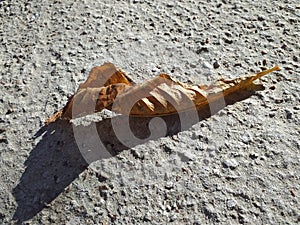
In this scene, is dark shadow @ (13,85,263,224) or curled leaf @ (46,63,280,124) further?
curled leaf @ (46,63,280,124)

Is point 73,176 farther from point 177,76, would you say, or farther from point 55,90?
point 177,76

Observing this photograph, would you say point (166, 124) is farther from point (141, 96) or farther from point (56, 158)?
point (56, 158)

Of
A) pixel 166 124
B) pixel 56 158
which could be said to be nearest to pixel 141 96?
pixel 166 124

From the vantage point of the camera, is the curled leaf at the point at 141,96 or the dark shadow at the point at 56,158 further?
the curled leaf at the point at 141,96

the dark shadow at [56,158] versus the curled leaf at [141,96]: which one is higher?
the curled leaf at [141,96]

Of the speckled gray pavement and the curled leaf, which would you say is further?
Result: the curled leaf

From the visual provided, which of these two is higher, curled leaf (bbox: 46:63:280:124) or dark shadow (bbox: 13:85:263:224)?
curled leaf (bbox: 46:63:280:124)
